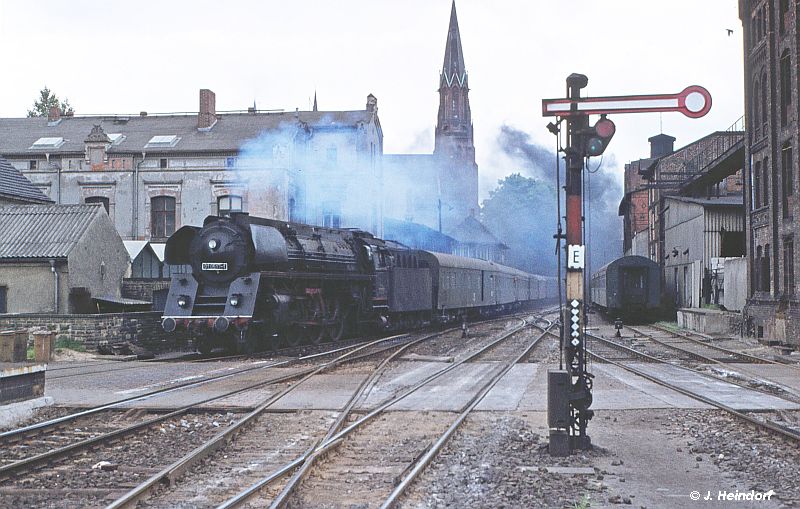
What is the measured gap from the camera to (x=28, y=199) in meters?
31.2

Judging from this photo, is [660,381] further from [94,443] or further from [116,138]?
[116,138]

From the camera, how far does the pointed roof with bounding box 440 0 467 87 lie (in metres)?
114

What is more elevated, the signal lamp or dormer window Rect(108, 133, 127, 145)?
dormer window Rect(108, 133, 127, 145)

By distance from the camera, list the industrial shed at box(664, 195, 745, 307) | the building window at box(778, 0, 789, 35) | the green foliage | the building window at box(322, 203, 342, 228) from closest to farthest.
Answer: the building window at box(778, 0, 789, 35) < the industrial shed at box(664, 195, 745, 307) < the building window at box(322, 203, 342, 228) < the green foliage

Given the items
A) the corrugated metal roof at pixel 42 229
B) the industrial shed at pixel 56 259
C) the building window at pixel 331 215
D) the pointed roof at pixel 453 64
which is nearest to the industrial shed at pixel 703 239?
the building window at pixel 331 215

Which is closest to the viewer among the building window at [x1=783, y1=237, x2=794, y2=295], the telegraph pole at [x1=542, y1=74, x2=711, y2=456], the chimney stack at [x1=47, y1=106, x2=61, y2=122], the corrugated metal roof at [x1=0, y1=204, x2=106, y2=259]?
the telegraph pole at [x1=542, y1=74, x2=711, y2=456]

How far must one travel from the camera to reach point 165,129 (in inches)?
1768

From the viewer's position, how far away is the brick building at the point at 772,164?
78.9ft

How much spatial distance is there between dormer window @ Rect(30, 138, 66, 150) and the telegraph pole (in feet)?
130

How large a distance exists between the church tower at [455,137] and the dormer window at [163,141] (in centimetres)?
7196

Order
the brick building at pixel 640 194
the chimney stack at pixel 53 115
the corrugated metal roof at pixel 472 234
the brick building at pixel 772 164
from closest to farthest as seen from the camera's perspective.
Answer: the brick building at pixel 772 164 < the chimney stack at pixel 53 115 < the brick building at pixel 640 194 < the corrugated metal roof at pixel 472 234

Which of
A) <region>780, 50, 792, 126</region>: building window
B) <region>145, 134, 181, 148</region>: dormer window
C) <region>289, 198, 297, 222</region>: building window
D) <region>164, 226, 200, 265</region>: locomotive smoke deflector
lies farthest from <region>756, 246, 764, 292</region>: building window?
<region>145, 134, 181, 148</region>: dormer window

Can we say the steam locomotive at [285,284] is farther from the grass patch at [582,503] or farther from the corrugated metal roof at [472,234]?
the corrugated metal roof at [472,234]

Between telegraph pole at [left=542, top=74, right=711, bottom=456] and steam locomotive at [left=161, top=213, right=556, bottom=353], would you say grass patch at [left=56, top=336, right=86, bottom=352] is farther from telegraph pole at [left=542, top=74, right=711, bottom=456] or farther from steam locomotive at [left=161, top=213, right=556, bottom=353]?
telegraph pole at [left=542, top=74, right=711, bottom=456]
